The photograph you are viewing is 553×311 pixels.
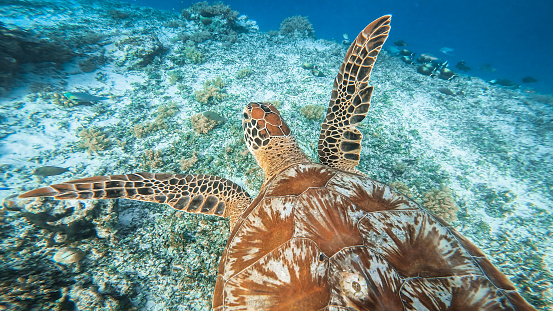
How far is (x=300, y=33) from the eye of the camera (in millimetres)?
10852

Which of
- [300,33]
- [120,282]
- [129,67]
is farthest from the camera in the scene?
[300,33]

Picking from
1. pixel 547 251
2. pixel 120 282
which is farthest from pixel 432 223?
pixel 547 251

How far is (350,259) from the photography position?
1.23 meters

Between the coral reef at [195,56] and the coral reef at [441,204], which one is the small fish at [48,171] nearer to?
the coral reef at [195,56]

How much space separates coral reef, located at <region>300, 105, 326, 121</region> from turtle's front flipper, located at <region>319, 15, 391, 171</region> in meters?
1.69

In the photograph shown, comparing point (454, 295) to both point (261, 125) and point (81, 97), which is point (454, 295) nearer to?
point (261, 125)

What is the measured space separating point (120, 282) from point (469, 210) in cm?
553

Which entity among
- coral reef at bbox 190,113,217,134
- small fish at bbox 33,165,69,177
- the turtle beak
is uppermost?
the turtle beak

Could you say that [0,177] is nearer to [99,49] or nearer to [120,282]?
[120,282]

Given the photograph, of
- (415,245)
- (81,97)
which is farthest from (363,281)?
(81,97)

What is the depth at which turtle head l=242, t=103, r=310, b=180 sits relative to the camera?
2.43 metres

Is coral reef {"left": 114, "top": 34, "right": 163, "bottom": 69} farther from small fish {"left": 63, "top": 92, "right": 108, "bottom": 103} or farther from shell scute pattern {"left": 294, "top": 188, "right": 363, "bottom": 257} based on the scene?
shell scute pattern {"left": 294, "top": 188, "right": 363, "bottom": 257}

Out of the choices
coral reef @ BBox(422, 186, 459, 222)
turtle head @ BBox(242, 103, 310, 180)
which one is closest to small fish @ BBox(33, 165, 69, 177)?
turtle head @ BBox(242, 103, 310, 180)

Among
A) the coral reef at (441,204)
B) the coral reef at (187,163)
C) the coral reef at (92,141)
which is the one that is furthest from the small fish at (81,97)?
the coral reef at (441,204)
